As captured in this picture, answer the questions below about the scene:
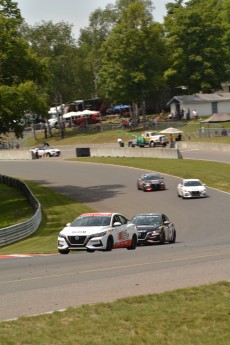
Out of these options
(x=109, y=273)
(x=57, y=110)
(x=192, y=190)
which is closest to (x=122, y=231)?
(x=109, y=273)

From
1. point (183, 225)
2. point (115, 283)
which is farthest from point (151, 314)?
point (183, 225)

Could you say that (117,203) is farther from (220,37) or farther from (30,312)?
(220,37)

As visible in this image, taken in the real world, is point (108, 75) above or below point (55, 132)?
above

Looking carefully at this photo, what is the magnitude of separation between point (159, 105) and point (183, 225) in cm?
8604

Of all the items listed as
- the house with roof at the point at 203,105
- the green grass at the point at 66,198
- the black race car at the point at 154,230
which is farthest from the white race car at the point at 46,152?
the black race car at the point at 154,230

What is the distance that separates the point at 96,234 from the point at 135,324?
12096 millimetres

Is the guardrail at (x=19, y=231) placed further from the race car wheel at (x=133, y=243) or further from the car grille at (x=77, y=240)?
the car grille at (x=77, y=240)

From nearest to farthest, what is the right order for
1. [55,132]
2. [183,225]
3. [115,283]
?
1. [115,283]
2. [183,225]
3. [55,132]

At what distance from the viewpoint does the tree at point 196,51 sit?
109 m

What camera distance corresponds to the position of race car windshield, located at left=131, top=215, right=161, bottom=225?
28.8 meters

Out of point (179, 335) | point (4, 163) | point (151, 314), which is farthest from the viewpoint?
point (4, 163)

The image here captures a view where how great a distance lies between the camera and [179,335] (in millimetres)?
10875

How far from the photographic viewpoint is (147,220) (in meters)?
29.2

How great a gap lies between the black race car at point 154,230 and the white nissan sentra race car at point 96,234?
2742 mm
